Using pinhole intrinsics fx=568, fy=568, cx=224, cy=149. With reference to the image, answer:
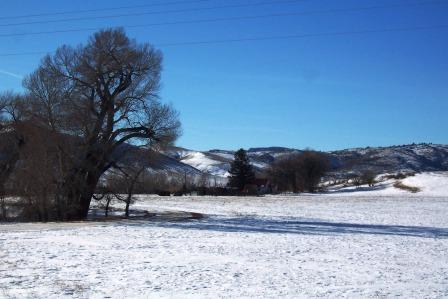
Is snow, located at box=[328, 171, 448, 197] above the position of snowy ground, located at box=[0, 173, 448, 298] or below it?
above

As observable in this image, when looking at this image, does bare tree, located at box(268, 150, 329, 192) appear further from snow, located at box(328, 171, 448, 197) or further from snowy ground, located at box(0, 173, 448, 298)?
snowy ground, located at box(0, 173, 448, 298)

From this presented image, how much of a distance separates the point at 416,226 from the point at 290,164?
348 ft

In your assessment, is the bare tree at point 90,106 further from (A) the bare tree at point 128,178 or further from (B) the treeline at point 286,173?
(B) the treeline at point 286,173

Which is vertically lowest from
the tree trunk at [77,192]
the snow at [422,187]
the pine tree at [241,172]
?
the tree trunk at [77,192]

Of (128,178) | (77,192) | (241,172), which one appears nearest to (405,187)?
(241,172)

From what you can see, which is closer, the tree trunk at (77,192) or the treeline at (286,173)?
the tree trunk at (77,192)

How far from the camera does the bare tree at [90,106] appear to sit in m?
36.8

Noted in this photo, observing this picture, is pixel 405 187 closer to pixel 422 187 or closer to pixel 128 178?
pixel 422 187

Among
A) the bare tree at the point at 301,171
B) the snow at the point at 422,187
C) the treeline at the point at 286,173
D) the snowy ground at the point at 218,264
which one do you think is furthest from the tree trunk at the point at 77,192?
the bare tree at the point at 301,171

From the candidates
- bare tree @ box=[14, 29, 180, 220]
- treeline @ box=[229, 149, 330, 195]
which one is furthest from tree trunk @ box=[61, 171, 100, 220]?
treeline @ box=[229, 149, 330, 195]

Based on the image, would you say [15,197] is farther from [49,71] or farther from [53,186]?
[49,71]

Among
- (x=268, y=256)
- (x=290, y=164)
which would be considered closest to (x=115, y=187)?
(x=268, y=256)

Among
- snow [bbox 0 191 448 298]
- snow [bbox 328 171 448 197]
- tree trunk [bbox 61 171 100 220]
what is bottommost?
snow [bbox 0 191 448 298]

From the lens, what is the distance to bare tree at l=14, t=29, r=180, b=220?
121ft
